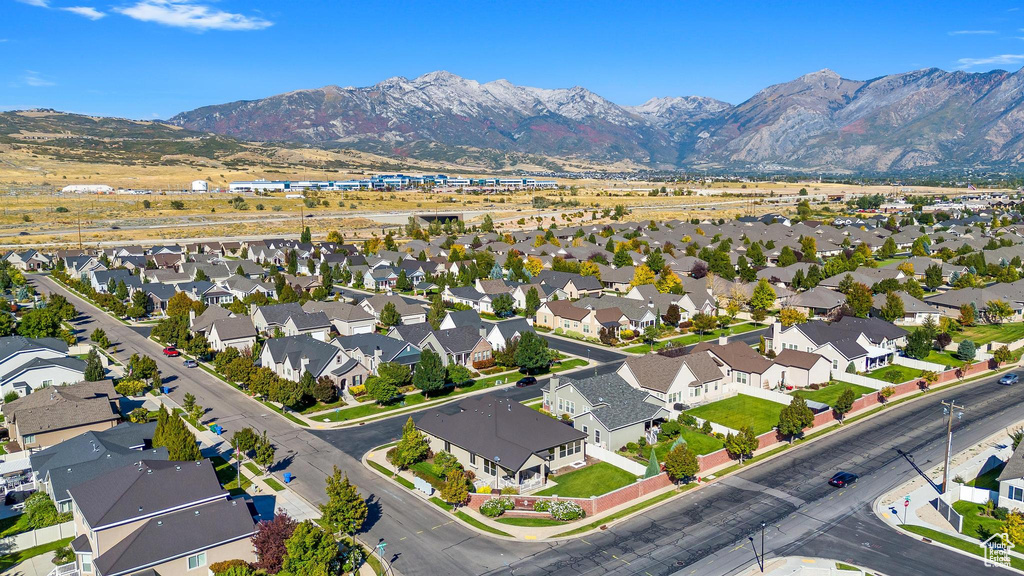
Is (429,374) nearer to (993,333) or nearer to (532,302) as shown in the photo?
(532,302)

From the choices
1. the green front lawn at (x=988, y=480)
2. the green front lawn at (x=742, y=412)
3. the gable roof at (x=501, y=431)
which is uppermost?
the gable roof at (x=501, y=431)

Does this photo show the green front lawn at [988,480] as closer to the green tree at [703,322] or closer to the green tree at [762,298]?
the green tree at [703,322]

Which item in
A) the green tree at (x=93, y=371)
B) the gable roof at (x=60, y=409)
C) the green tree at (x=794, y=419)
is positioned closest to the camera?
the gable roof at (x=60, y=409)

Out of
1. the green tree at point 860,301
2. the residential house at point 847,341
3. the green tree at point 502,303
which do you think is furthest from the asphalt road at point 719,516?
the green tree at point 502,303

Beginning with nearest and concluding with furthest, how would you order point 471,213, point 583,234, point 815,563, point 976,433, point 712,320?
point 815,563 < point 976,433 < point 712,320 < point 583,234 < point 471,213

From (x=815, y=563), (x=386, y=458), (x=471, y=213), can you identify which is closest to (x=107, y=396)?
(x=386, y=458)

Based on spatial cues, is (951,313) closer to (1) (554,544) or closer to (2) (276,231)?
(1) (554,544)

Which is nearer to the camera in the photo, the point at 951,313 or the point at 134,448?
the point at 134,448
